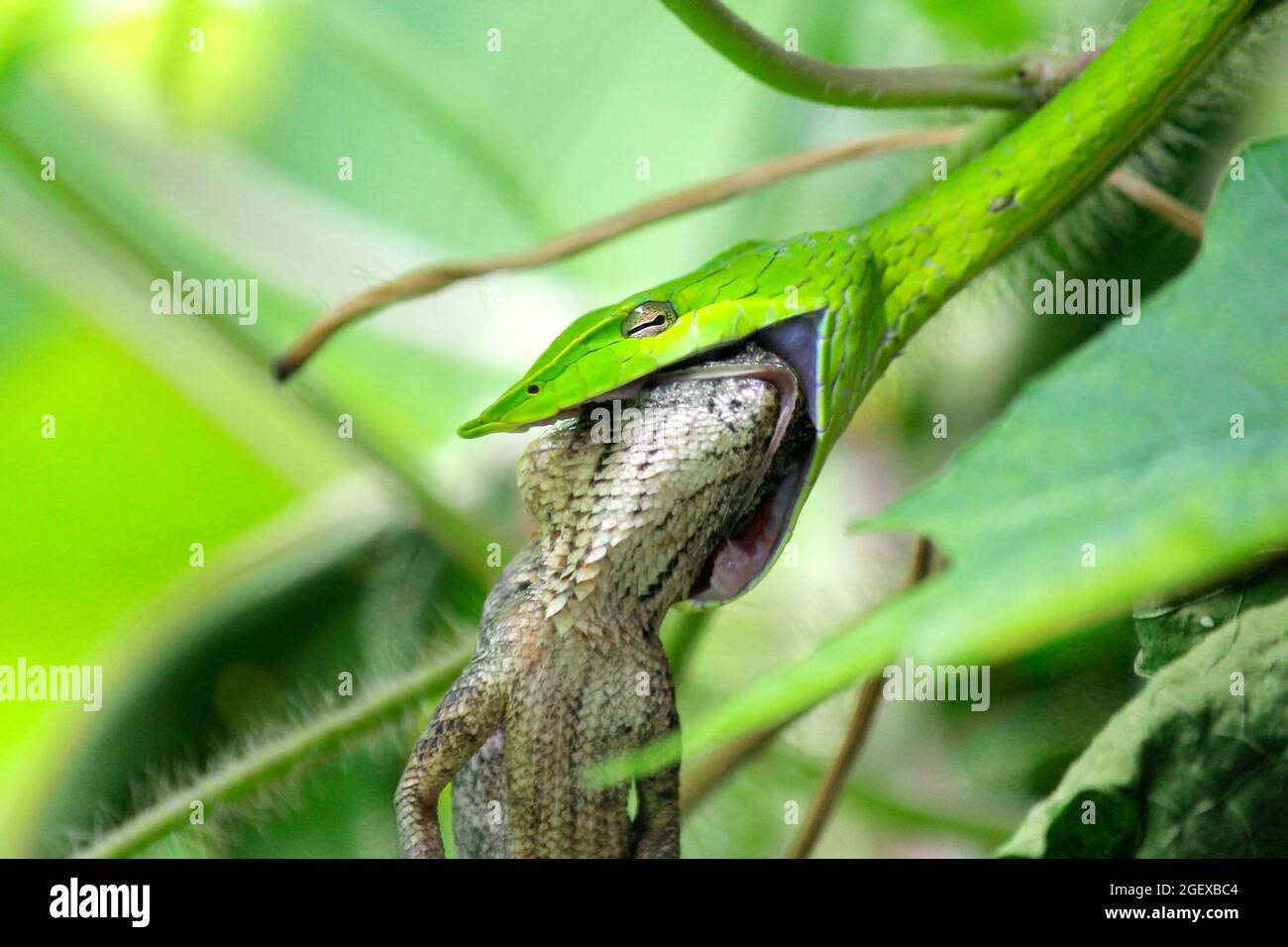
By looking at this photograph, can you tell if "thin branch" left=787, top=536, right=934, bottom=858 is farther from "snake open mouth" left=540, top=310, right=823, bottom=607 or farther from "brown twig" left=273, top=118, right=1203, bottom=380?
"brown twig" left=273, top=118, right=1203, bottom=380

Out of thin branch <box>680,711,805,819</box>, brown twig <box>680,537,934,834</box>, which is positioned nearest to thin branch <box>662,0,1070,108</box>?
brown twig <box>680,537,934,834</box>

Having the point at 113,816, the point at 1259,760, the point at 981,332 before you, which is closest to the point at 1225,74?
the point at 981,332

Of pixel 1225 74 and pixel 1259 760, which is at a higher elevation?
pixel 1225 74

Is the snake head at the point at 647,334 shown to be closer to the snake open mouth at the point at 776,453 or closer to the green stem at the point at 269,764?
the snake open mouth at the point at 776,453

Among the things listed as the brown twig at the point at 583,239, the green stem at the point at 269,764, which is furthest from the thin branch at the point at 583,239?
the green stem at the point at 269,764

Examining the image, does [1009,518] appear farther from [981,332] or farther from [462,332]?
[462,332]
